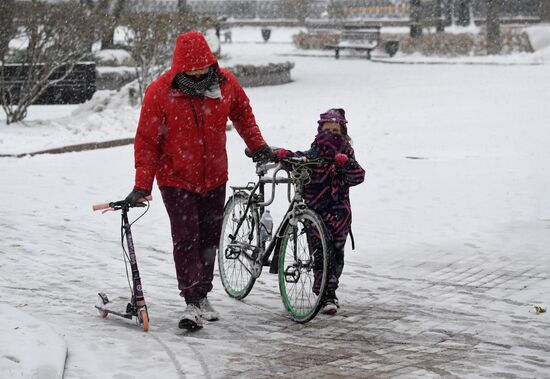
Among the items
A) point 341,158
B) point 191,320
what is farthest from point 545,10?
point 191,320

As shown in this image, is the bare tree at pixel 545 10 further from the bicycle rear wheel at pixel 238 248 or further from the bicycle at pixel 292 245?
the bicycle at pixel 292 245

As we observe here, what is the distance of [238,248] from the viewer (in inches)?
283

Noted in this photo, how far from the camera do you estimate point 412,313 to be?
6922mm

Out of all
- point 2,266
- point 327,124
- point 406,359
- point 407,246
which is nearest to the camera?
point 406,359

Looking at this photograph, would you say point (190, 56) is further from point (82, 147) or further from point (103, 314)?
point (82, 147)

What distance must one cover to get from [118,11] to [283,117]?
1016cm

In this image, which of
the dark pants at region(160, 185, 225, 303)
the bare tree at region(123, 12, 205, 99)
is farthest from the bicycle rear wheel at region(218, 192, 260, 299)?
the bare tree at region(123, 12, 205, 99)

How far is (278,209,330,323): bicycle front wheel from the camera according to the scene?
638 cm

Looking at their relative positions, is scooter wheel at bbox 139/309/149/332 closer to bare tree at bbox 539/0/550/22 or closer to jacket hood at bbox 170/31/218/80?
jacket hood at bbox 170/31/218/80

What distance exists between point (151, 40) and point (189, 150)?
1275 cm

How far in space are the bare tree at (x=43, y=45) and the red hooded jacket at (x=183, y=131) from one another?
10651 mm

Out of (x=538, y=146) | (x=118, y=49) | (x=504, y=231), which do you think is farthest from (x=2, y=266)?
(x=118, y=49)

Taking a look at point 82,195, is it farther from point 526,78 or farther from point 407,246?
point 526,78

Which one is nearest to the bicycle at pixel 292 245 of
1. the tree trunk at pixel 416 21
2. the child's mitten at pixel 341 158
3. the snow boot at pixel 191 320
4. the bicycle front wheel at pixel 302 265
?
the bicycle front wheel at pixel 302 265
